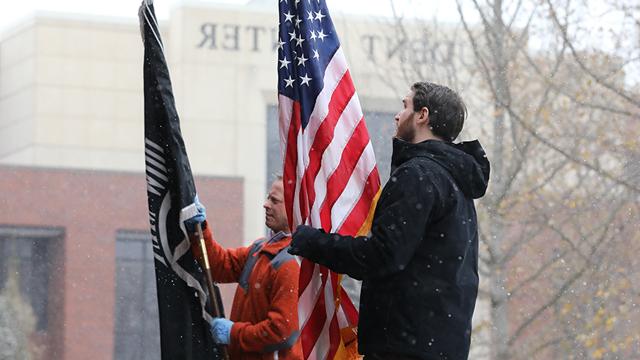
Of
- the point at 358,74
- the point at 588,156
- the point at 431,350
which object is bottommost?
the point at 431,350

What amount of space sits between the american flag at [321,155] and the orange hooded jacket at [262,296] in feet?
1.03

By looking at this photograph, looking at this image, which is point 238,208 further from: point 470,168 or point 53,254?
point 470,168

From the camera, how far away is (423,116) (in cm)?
460

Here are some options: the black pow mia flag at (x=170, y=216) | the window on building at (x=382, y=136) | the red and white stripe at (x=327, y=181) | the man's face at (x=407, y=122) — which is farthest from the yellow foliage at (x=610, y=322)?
the man's face at (x=407, y=122)

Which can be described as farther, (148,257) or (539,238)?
(148,257)

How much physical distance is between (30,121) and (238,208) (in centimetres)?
513

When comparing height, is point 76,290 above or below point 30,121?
below

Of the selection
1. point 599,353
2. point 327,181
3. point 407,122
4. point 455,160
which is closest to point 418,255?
point 455,160

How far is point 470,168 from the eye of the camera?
448 centimetres

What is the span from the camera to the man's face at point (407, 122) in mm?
4613

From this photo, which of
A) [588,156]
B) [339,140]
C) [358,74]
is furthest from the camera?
[358,74]

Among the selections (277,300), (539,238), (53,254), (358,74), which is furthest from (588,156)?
(53,254)

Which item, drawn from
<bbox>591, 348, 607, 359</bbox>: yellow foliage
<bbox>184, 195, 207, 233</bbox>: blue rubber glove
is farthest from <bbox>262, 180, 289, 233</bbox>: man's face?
<bbox>591, 348, 607, 359</bbox>: yellow foliage

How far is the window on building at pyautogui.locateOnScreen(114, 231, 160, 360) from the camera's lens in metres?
25.5
